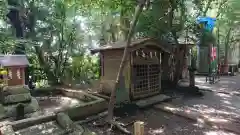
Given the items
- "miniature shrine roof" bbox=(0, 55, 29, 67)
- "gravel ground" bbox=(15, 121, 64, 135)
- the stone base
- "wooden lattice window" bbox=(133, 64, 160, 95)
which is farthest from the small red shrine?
"wooden lattice window" bbox=(133, 64, 160, 95)

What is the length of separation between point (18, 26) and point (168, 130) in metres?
9.02

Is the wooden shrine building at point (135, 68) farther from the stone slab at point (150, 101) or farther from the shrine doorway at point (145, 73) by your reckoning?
the stone slab at point (150, 101)

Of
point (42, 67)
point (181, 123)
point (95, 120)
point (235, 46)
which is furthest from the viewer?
point (235, 46)

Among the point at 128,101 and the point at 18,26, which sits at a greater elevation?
the point at 18,26

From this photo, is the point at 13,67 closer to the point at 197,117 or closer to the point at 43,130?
the point at 43,130

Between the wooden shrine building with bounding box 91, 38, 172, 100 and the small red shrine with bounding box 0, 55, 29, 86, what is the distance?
3.41m

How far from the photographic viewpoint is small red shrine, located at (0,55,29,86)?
6.07 m

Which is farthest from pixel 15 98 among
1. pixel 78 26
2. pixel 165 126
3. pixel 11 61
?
pixel 78 26

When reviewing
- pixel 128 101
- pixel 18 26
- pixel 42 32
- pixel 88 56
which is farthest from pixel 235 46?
pixel 18 26

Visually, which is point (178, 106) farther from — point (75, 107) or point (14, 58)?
point (14, 58)

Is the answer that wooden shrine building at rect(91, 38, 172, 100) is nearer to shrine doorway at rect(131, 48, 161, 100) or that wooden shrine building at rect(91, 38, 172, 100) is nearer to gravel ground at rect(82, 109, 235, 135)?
shrine doorway at rect(131, 48, 161, 100)

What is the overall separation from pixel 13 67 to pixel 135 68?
4698mm

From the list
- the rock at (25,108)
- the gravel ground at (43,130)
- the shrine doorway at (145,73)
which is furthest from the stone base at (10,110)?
the shrine doorway at (145,73)

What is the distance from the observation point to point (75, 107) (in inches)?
248
